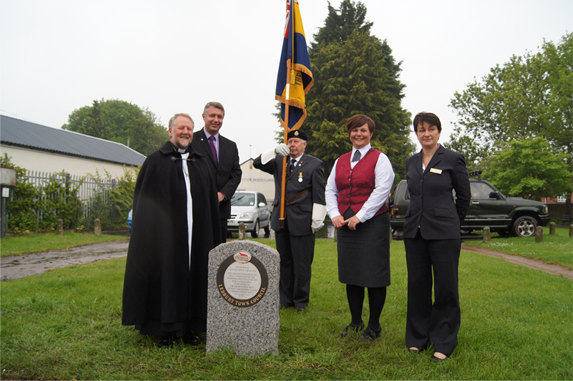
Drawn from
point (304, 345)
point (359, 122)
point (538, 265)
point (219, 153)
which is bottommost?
point (304, 345)

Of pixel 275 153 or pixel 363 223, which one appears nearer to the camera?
pixel 363 223

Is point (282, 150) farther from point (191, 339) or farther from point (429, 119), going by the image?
point (191, 339)

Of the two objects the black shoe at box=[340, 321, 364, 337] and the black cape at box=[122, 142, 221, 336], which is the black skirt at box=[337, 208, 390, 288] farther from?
the black cape at box=[122, 142, 221, 336]

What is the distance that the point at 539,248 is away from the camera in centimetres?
1054

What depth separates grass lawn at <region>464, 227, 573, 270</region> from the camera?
29.3 ft

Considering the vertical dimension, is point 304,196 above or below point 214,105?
below

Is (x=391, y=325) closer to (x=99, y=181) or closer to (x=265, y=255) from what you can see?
(x=265, y=255)

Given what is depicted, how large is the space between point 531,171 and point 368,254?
728 inches

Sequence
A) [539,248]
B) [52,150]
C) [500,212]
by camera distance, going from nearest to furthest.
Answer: [539,248] → [500,212] → [52,150]

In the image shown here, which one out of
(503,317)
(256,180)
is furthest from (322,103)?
(503,317)

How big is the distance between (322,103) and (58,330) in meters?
25.9

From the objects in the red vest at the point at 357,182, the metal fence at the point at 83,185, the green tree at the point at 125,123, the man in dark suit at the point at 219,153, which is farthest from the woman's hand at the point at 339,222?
the green tree at the point at 125,123

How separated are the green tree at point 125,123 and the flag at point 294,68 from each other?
58602 mm

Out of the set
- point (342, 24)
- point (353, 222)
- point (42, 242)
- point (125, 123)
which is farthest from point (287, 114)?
point (125, 123)
